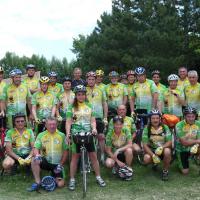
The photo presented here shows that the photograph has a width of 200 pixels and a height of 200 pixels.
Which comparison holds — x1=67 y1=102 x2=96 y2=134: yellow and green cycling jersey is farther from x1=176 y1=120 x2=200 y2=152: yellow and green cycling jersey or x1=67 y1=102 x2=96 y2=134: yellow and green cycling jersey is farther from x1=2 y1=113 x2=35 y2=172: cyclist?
x1=176 y1=120 x2=200 y2=152: yellow and green cycling jersey

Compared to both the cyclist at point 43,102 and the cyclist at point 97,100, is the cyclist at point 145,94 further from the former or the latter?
the cyclist at point 43,102

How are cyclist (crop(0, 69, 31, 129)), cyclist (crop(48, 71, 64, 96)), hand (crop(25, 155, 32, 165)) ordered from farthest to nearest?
cyclist (crop(48, 71, 64, 96))
cyclist (crop(0, 69, 31, 129))
hand (crop(25, 155, 32, 165))

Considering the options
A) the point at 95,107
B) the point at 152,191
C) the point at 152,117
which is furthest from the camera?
the point at 95,107

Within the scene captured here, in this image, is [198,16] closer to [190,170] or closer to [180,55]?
[180,55]

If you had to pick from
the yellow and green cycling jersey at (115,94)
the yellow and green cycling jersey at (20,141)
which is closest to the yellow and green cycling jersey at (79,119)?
the yellow and green cycling jersey at (20,141)

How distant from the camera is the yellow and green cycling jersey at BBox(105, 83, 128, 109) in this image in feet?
37.2

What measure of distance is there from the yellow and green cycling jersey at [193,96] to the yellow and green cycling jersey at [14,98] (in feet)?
14.2

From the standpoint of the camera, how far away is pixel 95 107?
10.6 m

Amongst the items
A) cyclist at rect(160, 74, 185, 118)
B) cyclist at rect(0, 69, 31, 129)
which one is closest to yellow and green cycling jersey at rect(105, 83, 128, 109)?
cyclist at rect(160, 74, 185, 118)

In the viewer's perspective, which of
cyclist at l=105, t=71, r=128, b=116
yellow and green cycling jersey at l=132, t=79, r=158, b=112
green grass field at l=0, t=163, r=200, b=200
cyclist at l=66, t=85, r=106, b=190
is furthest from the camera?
cyclist at l=105, t=71, r=128, b=116

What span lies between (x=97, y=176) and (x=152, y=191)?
48.4 inches

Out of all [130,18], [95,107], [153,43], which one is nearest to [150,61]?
[153,43]

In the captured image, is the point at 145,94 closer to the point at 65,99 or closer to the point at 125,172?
the point at 65,99

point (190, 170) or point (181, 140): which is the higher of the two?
point (181, 140)
